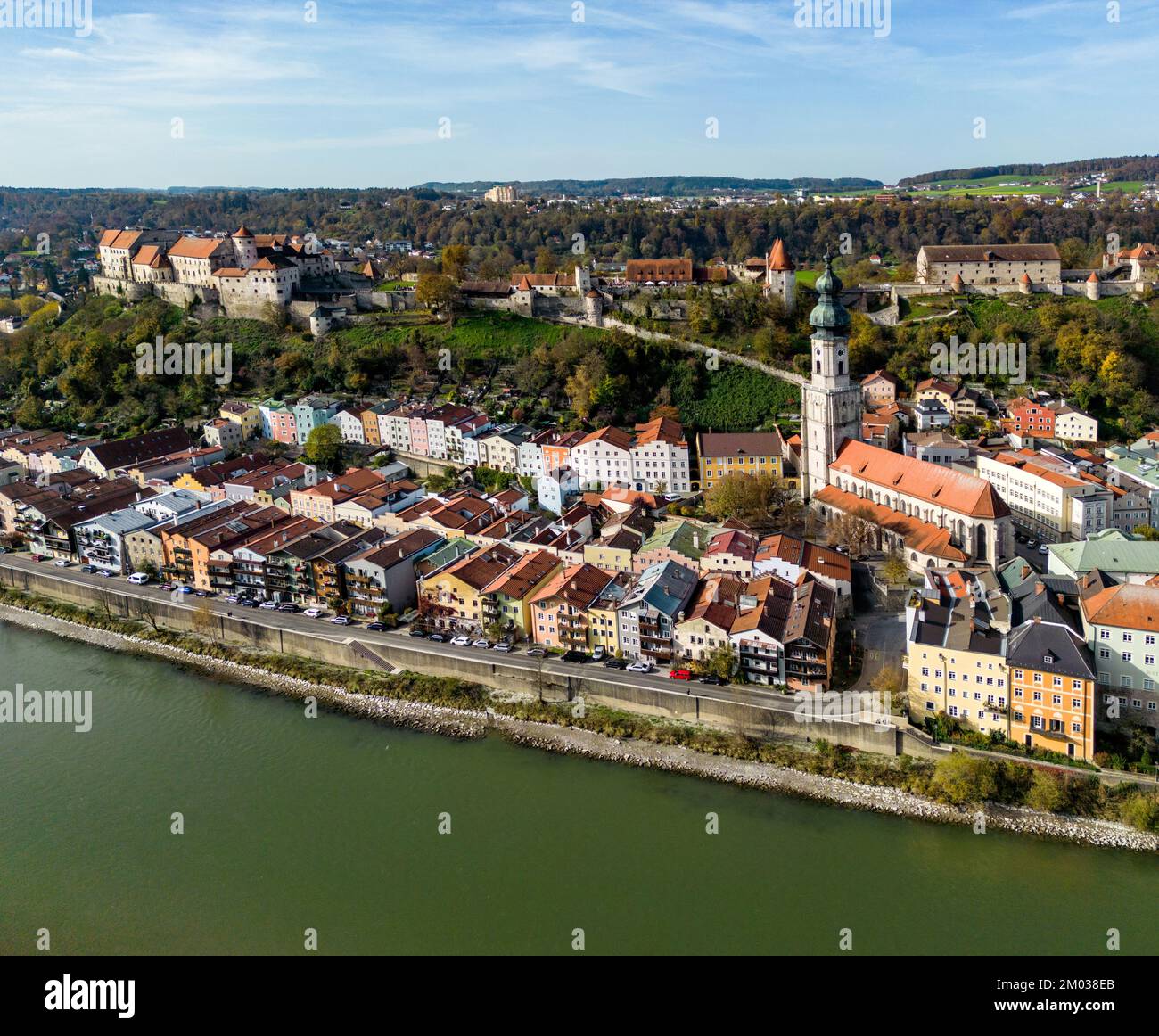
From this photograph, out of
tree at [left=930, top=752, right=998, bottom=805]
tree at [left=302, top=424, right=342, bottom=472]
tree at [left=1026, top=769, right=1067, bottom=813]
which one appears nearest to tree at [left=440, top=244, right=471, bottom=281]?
tree at [left=302, top=424, right=342, bottom=472]

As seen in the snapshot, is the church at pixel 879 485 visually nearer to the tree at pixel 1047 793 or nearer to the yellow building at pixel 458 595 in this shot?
the tree at pixel 1047 793

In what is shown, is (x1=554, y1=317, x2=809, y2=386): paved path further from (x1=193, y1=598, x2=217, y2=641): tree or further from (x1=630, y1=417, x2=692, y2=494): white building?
(x1=193, y1=598, x2=217, y2=641): tree

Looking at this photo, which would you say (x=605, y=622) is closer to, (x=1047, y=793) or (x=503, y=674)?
(x=503, y=674)

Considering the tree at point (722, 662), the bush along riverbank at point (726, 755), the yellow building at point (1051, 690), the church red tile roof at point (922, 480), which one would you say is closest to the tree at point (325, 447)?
the bush along riverbank at point (726, 755)

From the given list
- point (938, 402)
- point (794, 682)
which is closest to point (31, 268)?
point (938, 402)

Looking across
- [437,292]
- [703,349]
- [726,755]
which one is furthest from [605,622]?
[437,292]

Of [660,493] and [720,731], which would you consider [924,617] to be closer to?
[720,731]
